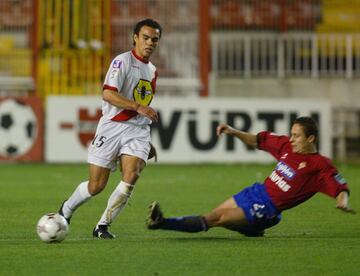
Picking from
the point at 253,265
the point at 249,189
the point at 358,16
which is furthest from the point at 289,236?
the point at 358,16

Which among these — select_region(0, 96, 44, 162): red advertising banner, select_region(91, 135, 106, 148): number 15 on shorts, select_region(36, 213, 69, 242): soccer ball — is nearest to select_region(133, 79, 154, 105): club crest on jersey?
select_region(91, 135, 106, 148): number 15 on shorts

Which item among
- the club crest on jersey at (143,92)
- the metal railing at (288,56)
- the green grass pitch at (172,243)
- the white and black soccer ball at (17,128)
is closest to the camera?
the green grass pitch at (172,243)

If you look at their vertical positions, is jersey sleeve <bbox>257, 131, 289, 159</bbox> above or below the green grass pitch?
above

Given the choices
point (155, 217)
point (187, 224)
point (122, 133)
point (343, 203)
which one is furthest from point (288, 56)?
point (343, 203)

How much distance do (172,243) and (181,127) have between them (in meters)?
12.5

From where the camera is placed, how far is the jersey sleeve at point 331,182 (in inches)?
364

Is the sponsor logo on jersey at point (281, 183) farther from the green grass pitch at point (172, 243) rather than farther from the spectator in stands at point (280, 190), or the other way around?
the green grass pitch at point (172, 243)

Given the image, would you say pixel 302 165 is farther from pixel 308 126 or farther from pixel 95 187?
pixel 95 187

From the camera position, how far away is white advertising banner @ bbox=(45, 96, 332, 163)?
864 inches

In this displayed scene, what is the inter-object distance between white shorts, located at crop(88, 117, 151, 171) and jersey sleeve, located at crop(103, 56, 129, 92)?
364 mm

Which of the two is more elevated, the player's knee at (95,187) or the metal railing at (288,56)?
the metal railing at (288,56)

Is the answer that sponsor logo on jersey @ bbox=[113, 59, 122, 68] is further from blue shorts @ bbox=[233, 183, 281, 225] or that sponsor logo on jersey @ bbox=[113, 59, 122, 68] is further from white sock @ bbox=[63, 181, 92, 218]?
blue shorts @ bbox=[233, 183, 281, 225]

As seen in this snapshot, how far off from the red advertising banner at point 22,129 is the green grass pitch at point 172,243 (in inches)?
218

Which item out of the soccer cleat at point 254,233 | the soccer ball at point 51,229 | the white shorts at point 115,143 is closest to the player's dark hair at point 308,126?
the soccer cleat at point 254,233
